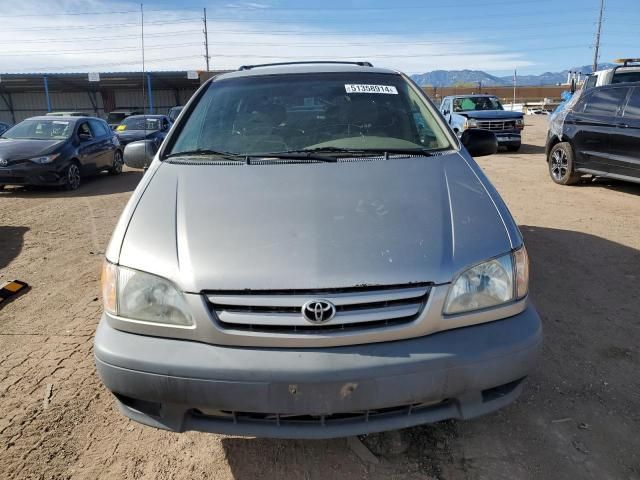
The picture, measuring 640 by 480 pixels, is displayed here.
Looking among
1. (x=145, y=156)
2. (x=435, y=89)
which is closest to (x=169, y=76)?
(x=435, y=89)

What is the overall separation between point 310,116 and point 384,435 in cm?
193

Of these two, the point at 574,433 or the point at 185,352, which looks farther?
the point at 574,433

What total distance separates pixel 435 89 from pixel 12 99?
119 feet

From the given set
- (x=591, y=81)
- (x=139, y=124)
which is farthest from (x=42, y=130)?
(x=591, y=81)

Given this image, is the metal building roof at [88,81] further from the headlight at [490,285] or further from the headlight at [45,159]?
the headlight at [490,285]

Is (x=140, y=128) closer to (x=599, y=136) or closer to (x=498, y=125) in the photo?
(x=498, y=125)

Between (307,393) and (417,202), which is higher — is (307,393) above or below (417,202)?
below

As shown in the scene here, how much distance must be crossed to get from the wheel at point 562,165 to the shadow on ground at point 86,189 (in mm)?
8046

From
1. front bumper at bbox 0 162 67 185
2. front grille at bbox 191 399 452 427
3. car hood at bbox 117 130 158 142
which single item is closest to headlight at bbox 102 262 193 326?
front grille at bbox 191 399 452 427

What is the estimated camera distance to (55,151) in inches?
360

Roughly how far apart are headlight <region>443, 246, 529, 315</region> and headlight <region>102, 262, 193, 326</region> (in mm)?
1052

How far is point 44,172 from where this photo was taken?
889 cm

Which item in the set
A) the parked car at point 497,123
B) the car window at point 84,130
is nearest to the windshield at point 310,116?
the car window at point 84,130

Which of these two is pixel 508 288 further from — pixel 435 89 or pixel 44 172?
pixel 435 89
